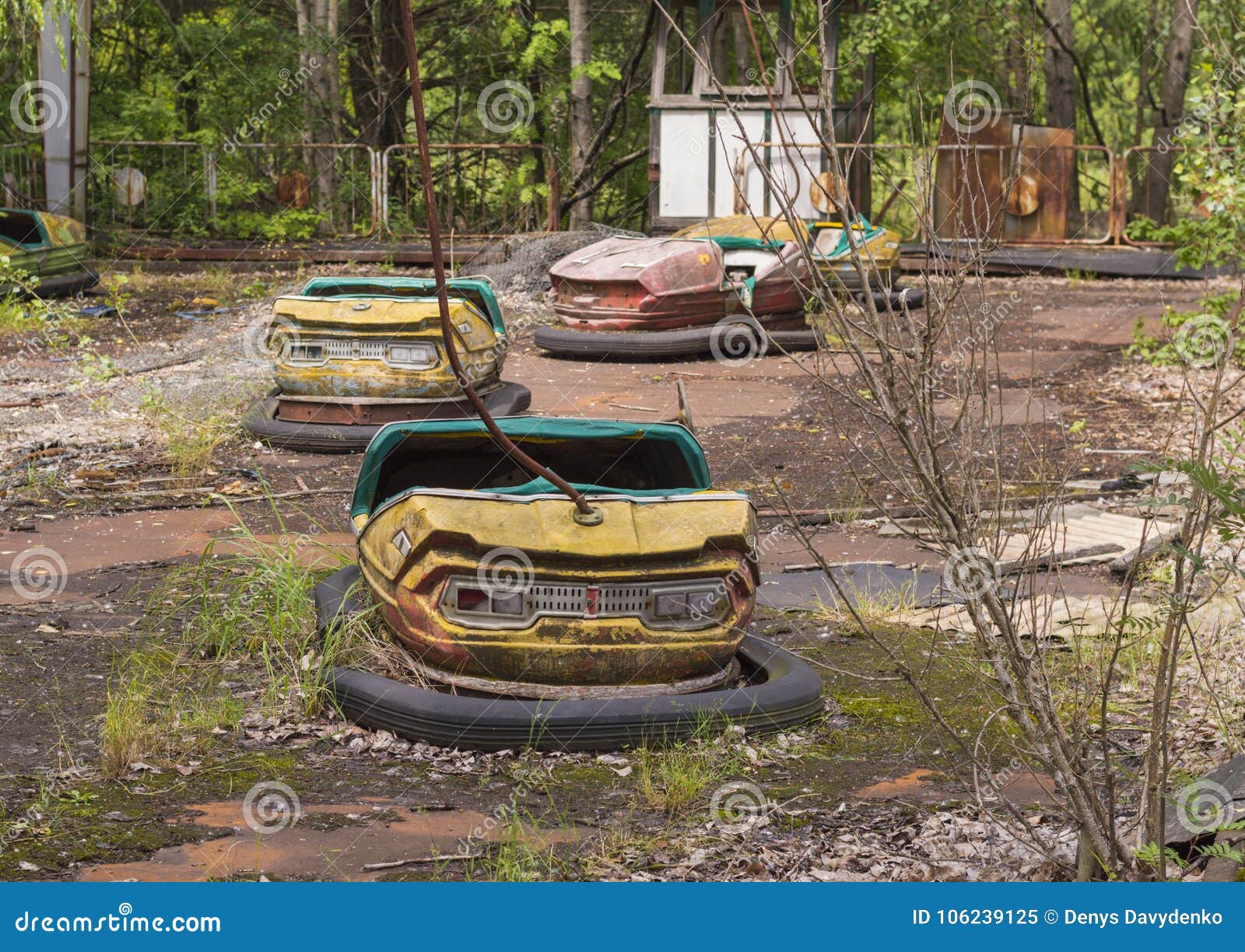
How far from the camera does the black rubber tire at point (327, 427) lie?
754 cm

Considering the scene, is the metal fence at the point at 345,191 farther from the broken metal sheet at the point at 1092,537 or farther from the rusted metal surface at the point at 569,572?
the rusted metal surface at the point at 569,572

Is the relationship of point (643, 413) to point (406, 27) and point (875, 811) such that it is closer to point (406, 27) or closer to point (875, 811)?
point (875, 811)

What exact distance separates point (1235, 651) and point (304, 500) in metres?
4.06

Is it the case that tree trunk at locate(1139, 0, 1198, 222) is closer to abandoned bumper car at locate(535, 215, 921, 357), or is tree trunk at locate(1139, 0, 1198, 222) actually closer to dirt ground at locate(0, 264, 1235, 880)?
abandoned bumper car at locate(535, 215, 921, 357)

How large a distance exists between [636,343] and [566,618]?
7.02 m

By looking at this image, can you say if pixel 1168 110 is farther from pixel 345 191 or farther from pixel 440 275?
pixel 440 275

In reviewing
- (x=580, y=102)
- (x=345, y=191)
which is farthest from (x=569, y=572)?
(x=580, y=102)

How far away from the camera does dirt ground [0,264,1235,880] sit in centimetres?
299

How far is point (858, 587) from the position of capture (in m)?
5.30

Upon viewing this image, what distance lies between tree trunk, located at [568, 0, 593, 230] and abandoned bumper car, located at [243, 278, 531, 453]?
9.90 meters

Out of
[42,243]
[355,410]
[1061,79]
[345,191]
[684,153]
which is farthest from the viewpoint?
[1061,79]

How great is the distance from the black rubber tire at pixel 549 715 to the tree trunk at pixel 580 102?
13970 mm

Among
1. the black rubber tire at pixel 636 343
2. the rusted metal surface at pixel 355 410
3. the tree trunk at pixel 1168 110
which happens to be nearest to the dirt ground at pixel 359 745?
the rusted metal surface at pixel 355 410

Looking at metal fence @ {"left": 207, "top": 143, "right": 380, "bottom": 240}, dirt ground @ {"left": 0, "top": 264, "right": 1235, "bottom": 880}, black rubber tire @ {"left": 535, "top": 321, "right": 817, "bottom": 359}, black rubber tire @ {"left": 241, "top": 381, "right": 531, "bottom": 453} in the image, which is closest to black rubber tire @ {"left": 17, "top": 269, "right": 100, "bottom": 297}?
metal fence @ {"left": 207, "top": 143, "right": 380, "bottom": 240}
